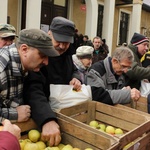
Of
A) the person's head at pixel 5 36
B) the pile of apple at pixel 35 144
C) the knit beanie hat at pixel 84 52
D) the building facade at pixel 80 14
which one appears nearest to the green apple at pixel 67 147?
the pile of apple at pixel 35 144

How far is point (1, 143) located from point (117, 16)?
1362 centimetres

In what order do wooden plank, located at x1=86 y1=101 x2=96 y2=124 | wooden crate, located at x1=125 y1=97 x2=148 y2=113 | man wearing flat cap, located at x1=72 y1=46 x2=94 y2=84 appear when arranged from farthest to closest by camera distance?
1. man wearing flat cap, located at x1=72 y1=46 x2=94 y2=84
2. wooden crate, located at x1=125 y1=97 x2=148 y2=113
3. wooden plank, located at x1=86 y1=101 x2=96 y2=124

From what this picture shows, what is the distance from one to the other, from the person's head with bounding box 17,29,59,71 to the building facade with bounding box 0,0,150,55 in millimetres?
4932

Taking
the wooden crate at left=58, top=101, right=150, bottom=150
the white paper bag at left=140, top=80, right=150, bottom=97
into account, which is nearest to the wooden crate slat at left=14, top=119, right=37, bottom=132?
the wooden crate at left=58, top=101, right=150, bottom=150

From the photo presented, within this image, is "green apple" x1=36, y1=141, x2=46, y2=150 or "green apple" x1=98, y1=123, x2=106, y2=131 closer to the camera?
"green apple" x1=36, y1=141, x2=46, y2=150

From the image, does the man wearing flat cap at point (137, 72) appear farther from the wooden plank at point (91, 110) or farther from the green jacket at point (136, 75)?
the wooden plank at point (91, 110)

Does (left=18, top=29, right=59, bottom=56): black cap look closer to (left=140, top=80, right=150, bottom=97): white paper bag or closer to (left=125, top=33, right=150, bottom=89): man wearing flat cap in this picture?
(left=125, top=33, right=150, bottom=89): man wearing flat cap

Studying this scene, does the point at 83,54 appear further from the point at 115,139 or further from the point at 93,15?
Answer: the point at 93,15

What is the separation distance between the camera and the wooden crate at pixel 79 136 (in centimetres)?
165

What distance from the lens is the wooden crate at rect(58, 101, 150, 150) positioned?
1.93m

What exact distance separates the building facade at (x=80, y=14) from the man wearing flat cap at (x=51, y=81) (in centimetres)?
442

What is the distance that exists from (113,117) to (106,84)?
1.77 feet

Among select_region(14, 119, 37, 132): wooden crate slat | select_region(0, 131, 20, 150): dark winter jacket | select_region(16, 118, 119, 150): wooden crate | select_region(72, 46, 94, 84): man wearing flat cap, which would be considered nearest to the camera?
select_region(0, 131, 20, 150): dark winter jacket

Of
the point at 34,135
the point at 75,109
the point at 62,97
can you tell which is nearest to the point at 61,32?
the point at 62,97
